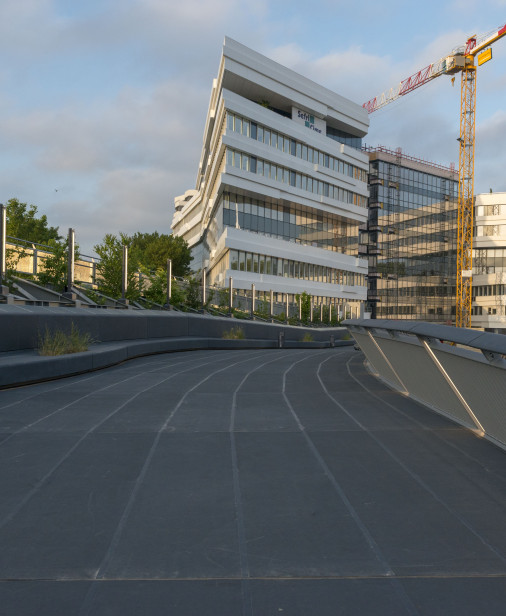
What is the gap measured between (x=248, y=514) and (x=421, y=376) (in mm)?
4714

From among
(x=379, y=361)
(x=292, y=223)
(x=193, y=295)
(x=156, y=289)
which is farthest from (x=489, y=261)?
(x=379, y=361)

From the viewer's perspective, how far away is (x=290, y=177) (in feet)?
209

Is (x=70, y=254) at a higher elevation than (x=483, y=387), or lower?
higher

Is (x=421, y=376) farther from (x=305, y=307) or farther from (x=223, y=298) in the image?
(x=305, y=307)

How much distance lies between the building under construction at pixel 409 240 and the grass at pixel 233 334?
8173 centimetres

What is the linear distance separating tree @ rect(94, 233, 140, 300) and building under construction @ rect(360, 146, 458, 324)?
3411 inches

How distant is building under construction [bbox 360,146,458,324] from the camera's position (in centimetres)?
10894

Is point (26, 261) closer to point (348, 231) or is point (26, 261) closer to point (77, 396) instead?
point (77, 396)

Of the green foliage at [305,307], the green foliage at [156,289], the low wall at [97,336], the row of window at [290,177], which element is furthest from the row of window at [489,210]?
the green foliage at [156,289]

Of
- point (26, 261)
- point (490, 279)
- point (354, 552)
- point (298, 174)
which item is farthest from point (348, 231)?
point (354, 552)

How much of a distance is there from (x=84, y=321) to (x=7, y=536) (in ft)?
48.2

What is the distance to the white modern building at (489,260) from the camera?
103m

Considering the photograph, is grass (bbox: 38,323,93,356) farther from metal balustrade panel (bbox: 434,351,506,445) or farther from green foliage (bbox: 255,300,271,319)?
green foliage (bbox: 255,300,271,319)

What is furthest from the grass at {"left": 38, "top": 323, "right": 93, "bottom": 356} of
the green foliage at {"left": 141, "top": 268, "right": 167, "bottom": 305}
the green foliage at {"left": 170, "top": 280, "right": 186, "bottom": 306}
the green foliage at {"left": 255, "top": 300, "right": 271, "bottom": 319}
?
the green foliage at {"left": 255, "top": 300, "right": 271, "bottom": 319}
